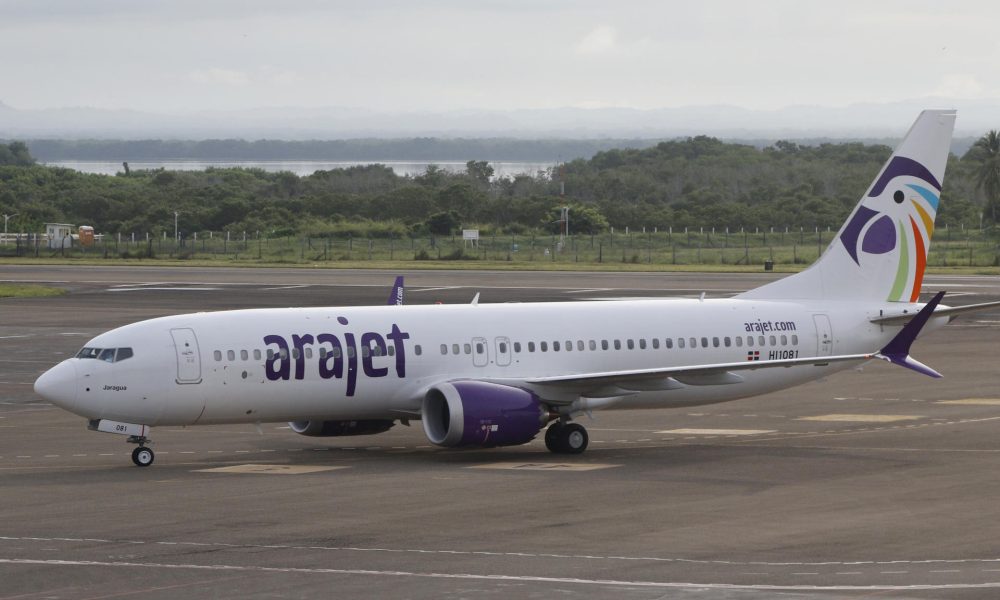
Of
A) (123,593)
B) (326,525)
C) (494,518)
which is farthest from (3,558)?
(494,518)

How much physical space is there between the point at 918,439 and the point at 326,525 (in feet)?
64.8

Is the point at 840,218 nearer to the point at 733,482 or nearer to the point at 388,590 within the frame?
the point at 733,482

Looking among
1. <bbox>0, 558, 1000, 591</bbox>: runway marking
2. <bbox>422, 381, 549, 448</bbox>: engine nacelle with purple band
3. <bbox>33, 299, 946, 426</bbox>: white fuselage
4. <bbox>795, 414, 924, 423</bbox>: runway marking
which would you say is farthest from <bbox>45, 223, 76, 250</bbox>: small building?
<bbox>0, 558, 1000, 591</bbox>: runway marking

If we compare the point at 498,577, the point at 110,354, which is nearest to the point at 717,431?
the point at 110,354

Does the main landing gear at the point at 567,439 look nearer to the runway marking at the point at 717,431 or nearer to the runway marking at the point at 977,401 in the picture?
the runway marking at the point at 717,431

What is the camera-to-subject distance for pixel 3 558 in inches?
1058

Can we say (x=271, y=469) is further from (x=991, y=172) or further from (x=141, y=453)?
(x=991, y=172)

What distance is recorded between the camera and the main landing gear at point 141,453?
38656mm

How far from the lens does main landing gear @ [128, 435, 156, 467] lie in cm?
3866

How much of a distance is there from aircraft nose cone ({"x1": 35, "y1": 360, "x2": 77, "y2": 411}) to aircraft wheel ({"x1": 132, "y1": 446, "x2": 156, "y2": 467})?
2002 mm

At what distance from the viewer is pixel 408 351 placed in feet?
132

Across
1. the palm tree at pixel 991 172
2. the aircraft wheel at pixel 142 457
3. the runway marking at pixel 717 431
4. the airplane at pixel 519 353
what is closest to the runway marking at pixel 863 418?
the airplane at pixel 519 353

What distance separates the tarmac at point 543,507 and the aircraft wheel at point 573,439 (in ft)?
1.80

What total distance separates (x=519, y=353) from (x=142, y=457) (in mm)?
10075
